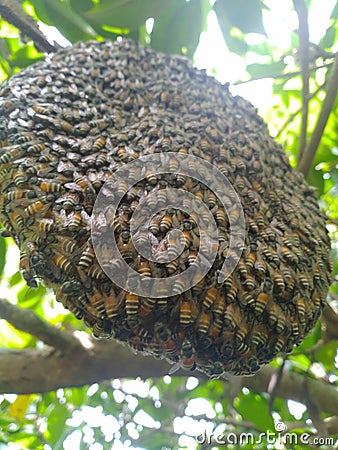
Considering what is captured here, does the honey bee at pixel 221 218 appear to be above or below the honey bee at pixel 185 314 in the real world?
above

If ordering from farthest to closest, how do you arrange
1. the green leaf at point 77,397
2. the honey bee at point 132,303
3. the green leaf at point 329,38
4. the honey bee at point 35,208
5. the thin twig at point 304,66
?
the green leaf at point 77,397
the green leaf at point 329,38
the thin twig at point 304,66
the honey bee at point 35,208
the honey bee at point 132,303

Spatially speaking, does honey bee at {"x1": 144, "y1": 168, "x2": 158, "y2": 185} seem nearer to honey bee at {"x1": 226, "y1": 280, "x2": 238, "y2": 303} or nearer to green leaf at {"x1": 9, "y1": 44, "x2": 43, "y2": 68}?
honey bee at {"x1": 226, "y1": 280, "x2": 238, "y2": 303}

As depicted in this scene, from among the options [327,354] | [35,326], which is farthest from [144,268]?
[327,354]

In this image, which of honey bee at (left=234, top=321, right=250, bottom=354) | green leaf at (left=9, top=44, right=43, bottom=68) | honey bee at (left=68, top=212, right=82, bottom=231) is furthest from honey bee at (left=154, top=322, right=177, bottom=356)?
green leaf at (left=9, top=44, right=43, bottom=68)

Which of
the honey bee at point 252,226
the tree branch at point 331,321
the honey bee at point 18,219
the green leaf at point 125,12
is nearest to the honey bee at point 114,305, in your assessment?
the honey bee at point 18,219

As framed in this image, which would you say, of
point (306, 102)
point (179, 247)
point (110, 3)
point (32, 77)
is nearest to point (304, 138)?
point (306, 102)

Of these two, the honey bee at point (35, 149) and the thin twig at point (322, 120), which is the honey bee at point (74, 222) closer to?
the honey bee at point (35, 149)

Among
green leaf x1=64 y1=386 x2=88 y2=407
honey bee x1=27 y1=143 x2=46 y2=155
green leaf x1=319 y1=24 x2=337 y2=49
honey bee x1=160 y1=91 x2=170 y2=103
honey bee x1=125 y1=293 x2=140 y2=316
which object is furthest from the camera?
green leaf x1=64 y1=386 x2=88 y2=407
